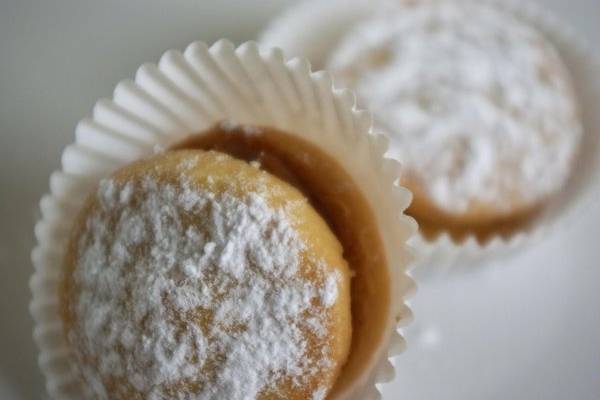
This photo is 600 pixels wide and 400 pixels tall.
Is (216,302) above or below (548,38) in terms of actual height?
below

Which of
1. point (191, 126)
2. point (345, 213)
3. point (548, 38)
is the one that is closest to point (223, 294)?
point (345, 213)

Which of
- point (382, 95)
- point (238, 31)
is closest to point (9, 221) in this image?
point (238, 31)

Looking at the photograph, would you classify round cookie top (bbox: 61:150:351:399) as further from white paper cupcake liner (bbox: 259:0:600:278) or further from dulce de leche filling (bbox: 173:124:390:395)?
white paper cupcake liner (bbox: 259:0:600:278)

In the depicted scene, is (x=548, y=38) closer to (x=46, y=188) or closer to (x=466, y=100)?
(x=466, y=100)

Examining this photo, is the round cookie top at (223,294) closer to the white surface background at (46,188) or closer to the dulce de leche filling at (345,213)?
the dulce de leche filling at (345,213)

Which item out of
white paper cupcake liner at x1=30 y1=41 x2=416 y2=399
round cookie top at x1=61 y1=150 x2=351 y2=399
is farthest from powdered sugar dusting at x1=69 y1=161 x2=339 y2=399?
white paper cupcake liner at x1=30 y1=41 x2=416 y2=399

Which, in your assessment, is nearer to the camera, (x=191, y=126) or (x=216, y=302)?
(x=216, y=302)
